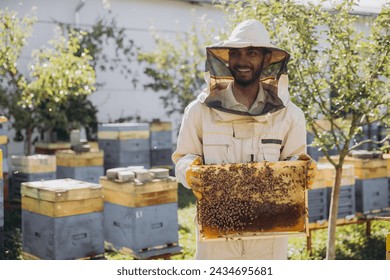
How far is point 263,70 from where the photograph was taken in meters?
2.34

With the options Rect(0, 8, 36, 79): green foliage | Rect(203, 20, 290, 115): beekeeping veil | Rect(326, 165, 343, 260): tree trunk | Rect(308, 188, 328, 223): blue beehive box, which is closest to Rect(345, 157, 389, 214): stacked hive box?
Rect(308, 188, 328, 223): blue beehive box

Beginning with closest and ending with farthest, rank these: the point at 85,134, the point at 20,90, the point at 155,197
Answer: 1. the point at 155,197
2. the point at 20,90
3. the point at 85,134

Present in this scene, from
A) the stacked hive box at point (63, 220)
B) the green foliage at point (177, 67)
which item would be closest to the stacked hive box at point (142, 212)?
the stacked hive box at point (63, 220)

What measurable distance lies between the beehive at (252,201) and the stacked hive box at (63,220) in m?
1.61

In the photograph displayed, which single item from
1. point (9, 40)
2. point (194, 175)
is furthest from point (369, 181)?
point (9, 40)

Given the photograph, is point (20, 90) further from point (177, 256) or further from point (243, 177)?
point (243, 177)

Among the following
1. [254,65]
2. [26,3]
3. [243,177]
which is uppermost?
[26,3]

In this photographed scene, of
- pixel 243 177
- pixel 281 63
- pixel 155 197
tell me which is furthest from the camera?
pixel 155 197

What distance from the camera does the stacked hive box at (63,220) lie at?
3.47 metres

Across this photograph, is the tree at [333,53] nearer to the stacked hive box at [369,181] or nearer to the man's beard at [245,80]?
the stacked hive box at [369,181]

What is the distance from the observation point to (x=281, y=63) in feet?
7.72

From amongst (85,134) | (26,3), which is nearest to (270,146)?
(26,3)

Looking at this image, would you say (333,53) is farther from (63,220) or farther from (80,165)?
(80,165)

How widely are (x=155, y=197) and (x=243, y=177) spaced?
72.4 inches
